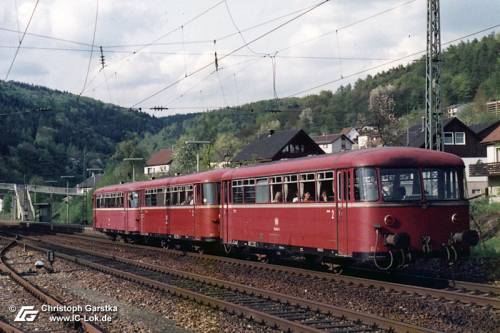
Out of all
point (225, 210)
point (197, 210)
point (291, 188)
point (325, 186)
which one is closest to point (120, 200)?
point (197, 210)

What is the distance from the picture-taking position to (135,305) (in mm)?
13430

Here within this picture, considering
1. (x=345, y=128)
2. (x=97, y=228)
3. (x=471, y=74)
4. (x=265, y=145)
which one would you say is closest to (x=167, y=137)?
(x=345, y=128)

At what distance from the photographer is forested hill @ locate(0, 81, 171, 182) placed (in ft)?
462

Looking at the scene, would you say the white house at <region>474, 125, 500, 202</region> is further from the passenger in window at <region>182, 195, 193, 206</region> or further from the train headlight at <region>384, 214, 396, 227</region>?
the train headlight at <region>384, 214, 396, 227</region>

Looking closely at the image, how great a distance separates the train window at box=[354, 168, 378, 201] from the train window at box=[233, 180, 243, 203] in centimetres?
668

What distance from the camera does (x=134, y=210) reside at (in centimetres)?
3241

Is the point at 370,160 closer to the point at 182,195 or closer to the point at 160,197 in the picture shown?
the point at 182,195

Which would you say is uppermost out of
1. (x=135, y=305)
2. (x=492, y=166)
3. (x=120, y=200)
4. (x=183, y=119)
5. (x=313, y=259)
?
(x=183, y=119)

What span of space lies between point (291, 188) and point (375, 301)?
5536 millimetres

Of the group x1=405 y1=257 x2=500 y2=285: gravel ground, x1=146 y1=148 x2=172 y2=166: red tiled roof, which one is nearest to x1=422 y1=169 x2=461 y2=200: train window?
x1=405 y1=257 x2=500 y2=285: gravel ground

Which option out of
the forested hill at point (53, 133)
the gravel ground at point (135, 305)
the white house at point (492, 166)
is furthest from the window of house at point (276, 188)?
the forested hill at point (53, 133)

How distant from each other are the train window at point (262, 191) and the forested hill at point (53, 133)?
113130 millimetres

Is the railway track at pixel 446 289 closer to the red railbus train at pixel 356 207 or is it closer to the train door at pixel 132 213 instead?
the red railbus train at pixel 356 207

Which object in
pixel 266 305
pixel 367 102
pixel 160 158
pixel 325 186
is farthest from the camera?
pixel 160 158
